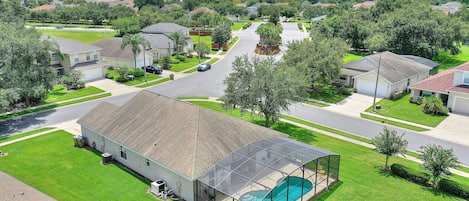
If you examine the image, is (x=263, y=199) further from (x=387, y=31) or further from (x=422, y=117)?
(x=387, y=31)

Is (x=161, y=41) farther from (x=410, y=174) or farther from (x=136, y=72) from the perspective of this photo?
(x=410, y=174)

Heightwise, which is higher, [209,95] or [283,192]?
[209,95]

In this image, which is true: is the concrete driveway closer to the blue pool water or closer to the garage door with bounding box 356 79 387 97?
the garage door with bounding box 356 79 387 97

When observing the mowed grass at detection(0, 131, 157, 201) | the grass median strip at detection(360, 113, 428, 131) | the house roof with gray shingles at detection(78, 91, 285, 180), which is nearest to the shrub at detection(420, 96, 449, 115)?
the grass median strip at detection(360, 113, 428, 131)

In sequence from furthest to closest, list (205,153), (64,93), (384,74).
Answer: (384,74) < (64,93) < (205,153)

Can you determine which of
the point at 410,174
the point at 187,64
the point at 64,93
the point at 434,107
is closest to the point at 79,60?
the point at 64,93

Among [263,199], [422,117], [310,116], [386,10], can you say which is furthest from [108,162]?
[386,10]
